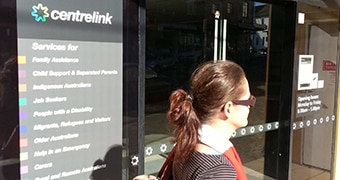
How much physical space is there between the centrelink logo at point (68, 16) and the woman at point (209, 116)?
2.97ft

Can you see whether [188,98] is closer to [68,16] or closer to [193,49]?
[68,16]

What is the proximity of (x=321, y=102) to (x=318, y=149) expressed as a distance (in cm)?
58

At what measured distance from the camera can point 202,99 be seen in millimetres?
1479

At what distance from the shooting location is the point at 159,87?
10.2 ft

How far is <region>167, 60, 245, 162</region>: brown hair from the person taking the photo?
145 cm

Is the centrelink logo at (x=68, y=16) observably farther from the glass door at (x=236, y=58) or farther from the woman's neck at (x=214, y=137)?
the woman's neck at (x=214, y=137)

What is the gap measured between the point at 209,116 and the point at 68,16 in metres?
1.05

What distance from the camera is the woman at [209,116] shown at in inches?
56.6

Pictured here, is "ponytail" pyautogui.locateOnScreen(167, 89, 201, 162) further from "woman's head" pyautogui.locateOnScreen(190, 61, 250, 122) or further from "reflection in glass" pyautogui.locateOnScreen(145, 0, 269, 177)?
"reflection in glass" pyautogui.locateOnScreen(145, 0, 269, 177)

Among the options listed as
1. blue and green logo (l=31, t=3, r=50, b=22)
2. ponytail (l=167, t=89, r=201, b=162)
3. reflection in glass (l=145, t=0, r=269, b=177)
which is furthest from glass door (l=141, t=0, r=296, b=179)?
ponytail (l=167, t=89, r=201, b=162)

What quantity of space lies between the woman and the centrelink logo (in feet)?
2.97

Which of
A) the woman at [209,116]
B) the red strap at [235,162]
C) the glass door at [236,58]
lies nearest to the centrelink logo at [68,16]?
the glass door at [236,58]

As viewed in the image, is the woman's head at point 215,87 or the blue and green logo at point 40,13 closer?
the woman's head at point 215,87

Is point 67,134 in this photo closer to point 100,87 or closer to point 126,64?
point 100,87
